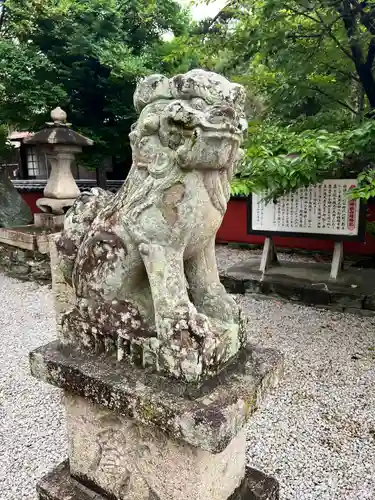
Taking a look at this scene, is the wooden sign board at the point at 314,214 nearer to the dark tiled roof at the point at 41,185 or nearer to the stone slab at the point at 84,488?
the stone slab at the point at 84,488

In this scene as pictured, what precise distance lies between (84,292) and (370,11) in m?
4.17

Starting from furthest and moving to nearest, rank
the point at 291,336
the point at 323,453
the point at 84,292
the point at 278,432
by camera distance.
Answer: the point at 291,336, the point at 278,432, the point at 323,453, the point at 84,292

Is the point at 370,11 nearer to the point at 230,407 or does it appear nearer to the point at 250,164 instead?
the point at 250,164

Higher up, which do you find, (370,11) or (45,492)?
(370,11)

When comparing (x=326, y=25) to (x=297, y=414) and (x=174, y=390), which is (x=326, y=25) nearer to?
(x=297, y=414)

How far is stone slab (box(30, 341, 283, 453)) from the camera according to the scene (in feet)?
4.03

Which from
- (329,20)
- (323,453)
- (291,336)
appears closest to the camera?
(323,453)

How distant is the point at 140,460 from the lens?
154 centimetres

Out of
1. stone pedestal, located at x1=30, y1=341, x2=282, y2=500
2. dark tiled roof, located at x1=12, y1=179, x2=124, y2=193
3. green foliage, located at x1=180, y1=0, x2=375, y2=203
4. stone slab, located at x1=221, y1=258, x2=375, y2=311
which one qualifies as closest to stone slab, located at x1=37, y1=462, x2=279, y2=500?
stone pedestal, located at x1=30, y1=341, x2=282, y2=500

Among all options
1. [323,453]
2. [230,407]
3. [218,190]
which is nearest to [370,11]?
[218,190]

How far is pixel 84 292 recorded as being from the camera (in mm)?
1559


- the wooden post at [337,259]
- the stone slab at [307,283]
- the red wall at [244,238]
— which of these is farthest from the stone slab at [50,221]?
the wooden post at [337,259]

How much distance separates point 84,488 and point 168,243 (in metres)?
1.16

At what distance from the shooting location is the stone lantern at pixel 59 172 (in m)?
6.04
